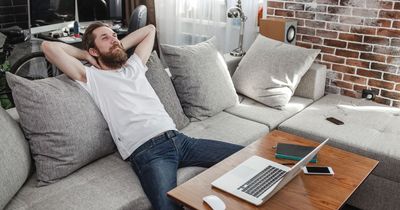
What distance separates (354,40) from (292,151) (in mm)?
1525

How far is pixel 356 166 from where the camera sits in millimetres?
1760

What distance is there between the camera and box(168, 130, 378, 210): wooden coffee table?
145 cm

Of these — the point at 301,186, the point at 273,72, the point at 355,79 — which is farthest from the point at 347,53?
the point at 301,186

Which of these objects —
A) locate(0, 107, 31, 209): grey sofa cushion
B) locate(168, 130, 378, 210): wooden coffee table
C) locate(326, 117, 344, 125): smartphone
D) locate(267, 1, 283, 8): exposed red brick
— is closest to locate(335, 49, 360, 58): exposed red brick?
locate(267, 1, 283, 8): exposed red brick

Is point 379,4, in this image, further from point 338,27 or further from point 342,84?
point 342,84

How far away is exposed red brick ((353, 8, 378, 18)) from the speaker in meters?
0.49

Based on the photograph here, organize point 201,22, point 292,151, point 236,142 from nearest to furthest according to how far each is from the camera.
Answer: point 292,151 → point 236,142 → point 201,22

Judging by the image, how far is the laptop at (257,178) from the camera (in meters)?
1.45

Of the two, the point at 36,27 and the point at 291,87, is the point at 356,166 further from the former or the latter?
the point at 36,27

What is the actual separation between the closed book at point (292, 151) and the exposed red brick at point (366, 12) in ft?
4.81

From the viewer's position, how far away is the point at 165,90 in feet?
7.62

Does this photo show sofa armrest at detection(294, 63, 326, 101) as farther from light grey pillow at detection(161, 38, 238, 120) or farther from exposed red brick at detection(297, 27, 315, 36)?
light grey pillow at detection(161, 38, 238, 120)

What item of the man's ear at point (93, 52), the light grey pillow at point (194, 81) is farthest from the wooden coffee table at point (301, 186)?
the man's ear at point (93, 52)

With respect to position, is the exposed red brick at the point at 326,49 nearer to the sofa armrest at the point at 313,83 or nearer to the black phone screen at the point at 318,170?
the sofa armrest at the point at 313,83
